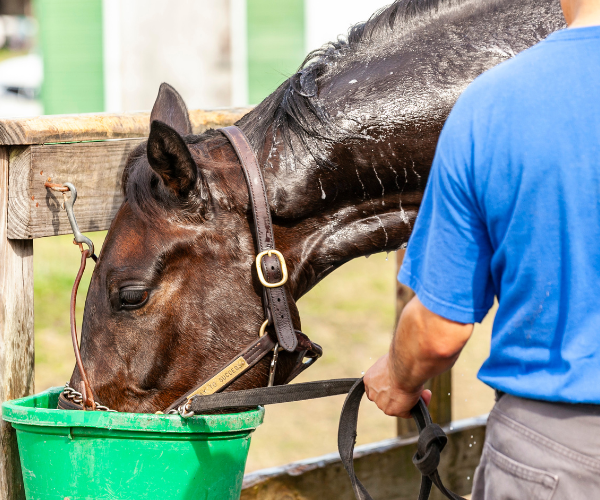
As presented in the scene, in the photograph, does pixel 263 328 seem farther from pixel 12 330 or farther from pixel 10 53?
pixel 10 53

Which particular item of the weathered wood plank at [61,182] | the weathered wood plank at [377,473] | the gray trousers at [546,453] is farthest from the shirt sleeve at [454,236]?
the weathered wood plank at [377,473]

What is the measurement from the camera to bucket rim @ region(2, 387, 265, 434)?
1.83 m

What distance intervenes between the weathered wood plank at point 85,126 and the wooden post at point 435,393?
1.18 metres

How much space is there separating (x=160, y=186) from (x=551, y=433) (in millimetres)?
1233

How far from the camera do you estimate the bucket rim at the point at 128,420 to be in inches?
72.2

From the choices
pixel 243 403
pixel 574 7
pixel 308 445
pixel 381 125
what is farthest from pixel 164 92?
pixel 308 445

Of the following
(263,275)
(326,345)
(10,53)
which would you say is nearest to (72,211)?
(263,275)

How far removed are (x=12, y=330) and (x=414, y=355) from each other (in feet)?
4.12

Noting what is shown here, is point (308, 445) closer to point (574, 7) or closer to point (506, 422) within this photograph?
point (506, 422)

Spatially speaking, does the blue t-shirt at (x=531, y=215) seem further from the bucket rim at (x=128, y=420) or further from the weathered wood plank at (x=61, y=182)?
the weathered wood plank at (x=61, y=182)

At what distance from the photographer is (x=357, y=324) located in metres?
6.60

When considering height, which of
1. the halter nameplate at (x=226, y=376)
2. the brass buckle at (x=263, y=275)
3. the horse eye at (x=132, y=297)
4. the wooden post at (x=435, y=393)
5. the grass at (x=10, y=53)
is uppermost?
the grass at (x=10, y=53)

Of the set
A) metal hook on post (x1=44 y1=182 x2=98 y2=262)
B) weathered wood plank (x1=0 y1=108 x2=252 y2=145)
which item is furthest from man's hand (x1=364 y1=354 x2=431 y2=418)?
weathered wood plank (x1=0 y1=108 x2=252 y2=145)

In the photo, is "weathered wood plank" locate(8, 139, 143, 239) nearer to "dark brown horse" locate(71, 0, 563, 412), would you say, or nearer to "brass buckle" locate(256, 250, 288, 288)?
"dark brown horse" locate(71, 0, 563, 412)
